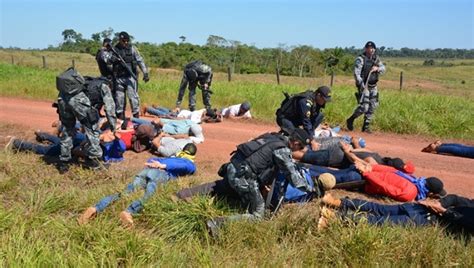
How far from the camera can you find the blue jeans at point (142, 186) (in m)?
4.89

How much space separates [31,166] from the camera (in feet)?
21.3

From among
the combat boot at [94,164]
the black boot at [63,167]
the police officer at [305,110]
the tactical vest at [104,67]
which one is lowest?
the black boot at [63,167]

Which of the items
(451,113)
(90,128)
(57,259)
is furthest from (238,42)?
(57,259)

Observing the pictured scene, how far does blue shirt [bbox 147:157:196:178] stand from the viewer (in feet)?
18.6

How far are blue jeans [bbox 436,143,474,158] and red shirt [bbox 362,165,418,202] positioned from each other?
240 centimetres

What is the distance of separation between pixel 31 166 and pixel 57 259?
3412mm

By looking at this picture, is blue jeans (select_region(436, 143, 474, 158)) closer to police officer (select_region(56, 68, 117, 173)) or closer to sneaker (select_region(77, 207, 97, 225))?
police officer (select_region(56, 68, 117, 173))

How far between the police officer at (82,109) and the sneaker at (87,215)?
5.69 feet

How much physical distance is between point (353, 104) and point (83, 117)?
7.12 m

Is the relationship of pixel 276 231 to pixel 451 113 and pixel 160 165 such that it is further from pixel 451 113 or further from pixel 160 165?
pixel 451 113

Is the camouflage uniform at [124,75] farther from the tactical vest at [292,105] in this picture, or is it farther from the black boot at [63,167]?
the tactical vest at [292,105]

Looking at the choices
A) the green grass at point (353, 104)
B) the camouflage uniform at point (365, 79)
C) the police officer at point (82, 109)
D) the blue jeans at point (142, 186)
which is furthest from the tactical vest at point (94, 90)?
the camouflage uniform at point (365, 79)

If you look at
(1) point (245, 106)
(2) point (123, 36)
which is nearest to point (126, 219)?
(2) point (123, 36)

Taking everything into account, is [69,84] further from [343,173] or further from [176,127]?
[343,173]
